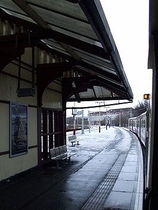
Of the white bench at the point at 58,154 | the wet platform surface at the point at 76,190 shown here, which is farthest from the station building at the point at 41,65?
the wet platform surface at the point at 76,190

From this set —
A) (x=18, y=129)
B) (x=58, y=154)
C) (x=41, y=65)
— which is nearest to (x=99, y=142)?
(x=58, y=154)

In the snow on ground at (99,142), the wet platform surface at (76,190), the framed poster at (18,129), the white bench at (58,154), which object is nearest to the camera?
the wet platform surface at (76,190)

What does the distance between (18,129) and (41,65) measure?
2.54 meters

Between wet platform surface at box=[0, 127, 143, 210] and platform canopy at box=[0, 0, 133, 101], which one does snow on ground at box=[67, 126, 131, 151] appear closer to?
wet platform surface at box=[0, 127, 143, 210]

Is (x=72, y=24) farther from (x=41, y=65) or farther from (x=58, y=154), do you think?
(x=58, y=154)

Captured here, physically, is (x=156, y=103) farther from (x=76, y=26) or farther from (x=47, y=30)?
(x=47, y=30)

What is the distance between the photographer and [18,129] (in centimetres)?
808

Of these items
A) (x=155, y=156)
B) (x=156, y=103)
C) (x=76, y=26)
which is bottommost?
(x=155, y=156)

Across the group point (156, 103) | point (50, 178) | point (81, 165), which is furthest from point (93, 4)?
point (81, 165)

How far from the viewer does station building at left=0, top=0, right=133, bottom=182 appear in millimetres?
4816

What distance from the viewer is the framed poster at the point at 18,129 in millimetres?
7766

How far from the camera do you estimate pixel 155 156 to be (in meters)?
1.82

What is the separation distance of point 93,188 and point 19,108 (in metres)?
3.01

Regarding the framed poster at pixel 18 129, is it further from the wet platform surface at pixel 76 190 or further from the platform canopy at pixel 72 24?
the platform canopy at pixel 72 24
